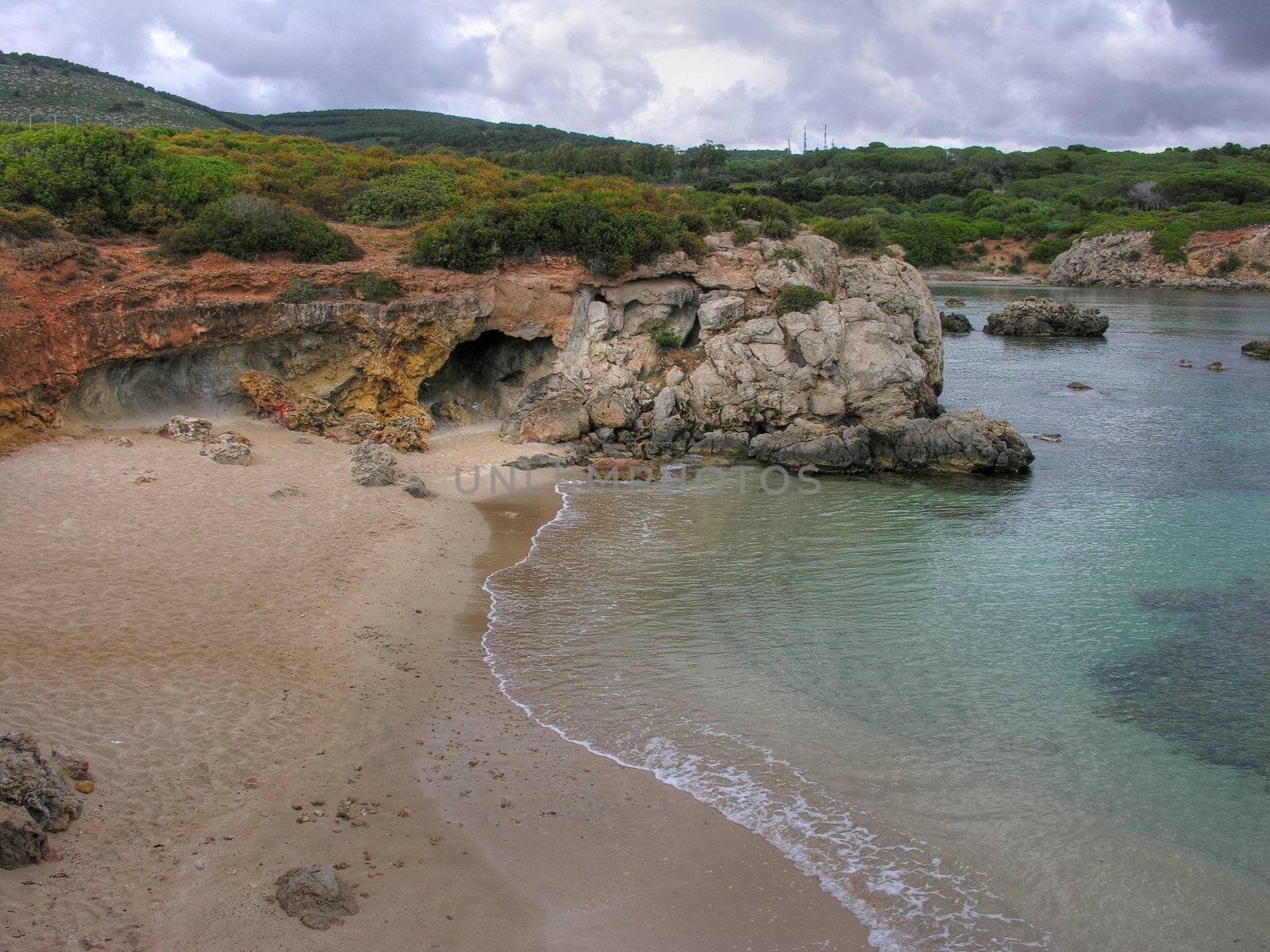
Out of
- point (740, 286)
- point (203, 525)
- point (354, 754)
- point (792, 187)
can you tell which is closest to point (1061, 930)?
point (354, 754)

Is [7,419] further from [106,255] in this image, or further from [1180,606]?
[1180,606]

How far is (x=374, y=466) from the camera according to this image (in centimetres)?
1997

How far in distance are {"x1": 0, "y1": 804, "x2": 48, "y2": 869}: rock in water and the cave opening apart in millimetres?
20814

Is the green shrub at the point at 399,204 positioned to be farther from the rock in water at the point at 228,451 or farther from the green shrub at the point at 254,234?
the rock in water at the point at 228,451

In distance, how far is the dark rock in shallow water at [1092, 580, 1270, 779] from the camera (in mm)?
11211

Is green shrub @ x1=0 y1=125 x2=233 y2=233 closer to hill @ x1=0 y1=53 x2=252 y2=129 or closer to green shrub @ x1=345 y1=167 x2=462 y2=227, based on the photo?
green shrub @ x1=345 y1=167 x2=462 y2=227

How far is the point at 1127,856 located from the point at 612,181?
33.0 metres

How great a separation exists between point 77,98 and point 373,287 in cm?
4876

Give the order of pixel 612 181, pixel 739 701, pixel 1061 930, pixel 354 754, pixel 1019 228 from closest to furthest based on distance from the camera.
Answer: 1. pixel 1061 930
2. pixel 354 754
3. pixel 739 701
4. pixel 612 181
5. pixel 1019 228

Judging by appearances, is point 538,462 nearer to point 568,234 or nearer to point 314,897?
point 568,234

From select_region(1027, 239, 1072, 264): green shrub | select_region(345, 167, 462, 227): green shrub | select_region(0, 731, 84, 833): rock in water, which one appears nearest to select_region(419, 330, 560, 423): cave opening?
select_region(345, 167, 462, 227): green shrub

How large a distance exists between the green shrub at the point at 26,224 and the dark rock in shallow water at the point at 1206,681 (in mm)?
25967

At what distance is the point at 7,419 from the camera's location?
19078 millimetres

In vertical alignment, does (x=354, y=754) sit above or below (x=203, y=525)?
below
